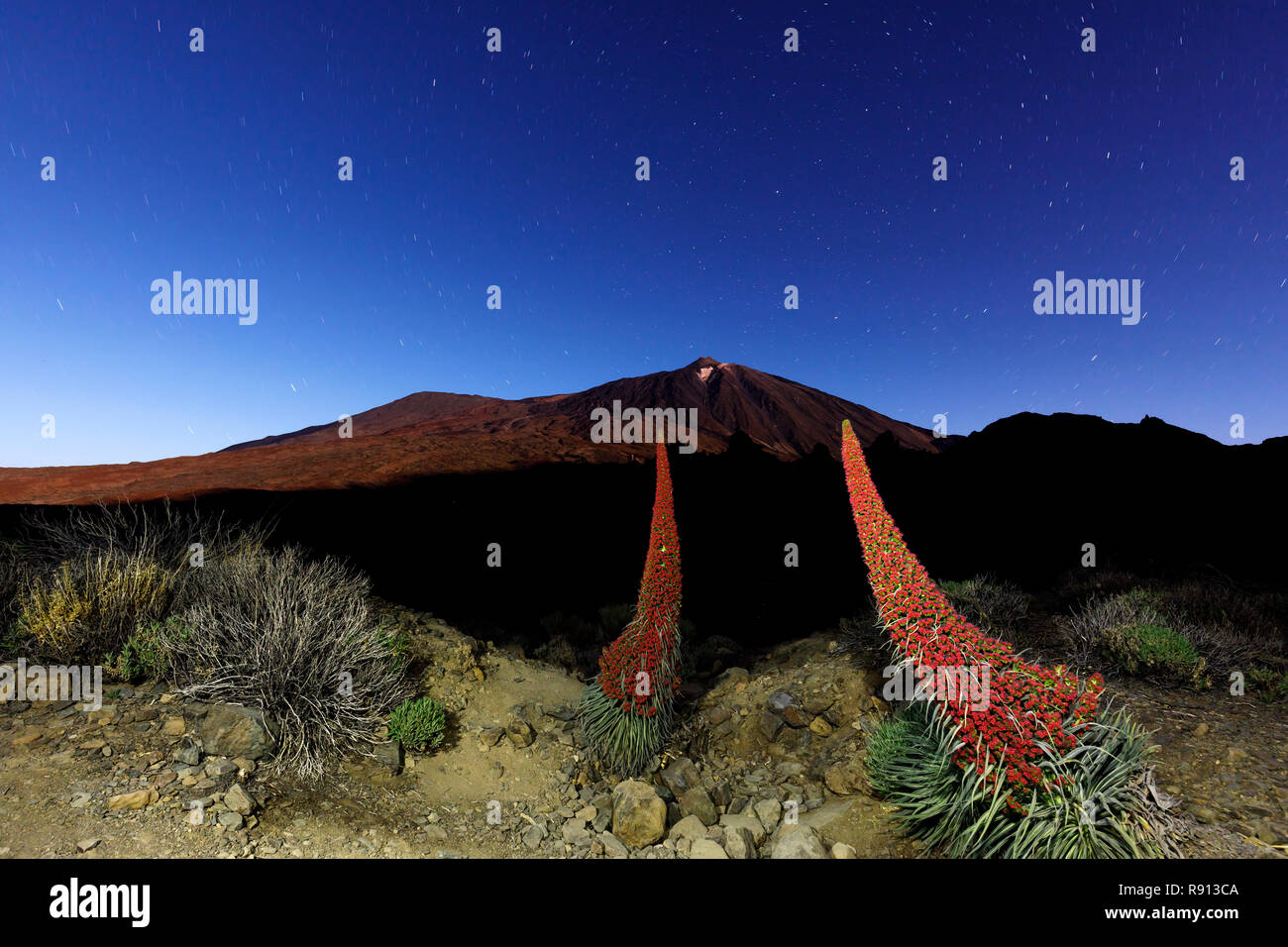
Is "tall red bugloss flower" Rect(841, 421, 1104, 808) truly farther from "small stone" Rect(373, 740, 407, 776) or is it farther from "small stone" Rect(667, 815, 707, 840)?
"small stone" Rect(373, 740, 407, 776)

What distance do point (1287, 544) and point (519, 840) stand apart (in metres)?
16.8

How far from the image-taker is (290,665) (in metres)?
Answer: 4.41

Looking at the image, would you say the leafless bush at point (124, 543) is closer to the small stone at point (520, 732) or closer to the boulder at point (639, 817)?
the small stone at point (520, 732)

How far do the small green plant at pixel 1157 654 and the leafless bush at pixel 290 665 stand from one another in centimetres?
728

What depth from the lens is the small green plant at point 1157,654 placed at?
4957 millimetres

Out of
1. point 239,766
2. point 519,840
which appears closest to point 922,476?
point 519,840

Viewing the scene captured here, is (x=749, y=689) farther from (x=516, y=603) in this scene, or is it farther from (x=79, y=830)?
(x=516, y=603)

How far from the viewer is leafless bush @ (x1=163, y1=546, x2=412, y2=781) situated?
4184 millimetres

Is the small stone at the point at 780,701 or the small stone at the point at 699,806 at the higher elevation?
the small stone at the point at 780,701

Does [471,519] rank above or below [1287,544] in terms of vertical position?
above

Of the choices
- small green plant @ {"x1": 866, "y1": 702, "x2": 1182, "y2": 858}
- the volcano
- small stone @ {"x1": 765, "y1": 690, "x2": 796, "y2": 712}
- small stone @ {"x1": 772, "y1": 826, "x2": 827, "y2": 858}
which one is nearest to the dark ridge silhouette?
the volcano

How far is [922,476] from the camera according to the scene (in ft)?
60.4

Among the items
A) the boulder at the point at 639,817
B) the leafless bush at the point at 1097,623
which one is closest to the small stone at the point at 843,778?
→ the boulder at the point at 639,817

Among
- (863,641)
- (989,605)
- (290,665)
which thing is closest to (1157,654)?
(989,605)
